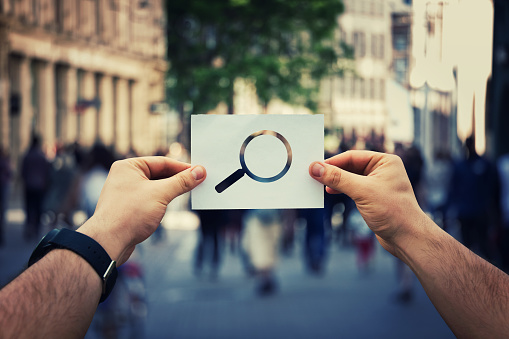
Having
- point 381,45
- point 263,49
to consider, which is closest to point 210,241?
point 263,49

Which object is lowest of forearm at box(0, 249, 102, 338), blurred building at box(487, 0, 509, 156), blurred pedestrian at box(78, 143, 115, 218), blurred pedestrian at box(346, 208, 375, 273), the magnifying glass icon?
blurred pedestrian at box(346, 208, 375, 273)

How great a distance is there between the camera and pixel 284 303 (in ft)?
27.9

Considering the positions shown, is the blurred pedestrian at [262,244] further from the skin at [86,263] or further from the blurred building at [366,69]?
the blurred building at [366,69]

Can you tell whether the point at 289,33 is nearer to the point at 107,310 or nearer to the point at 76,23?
the point at 76,23

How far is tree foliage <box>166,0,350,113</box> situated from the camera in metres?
23.3

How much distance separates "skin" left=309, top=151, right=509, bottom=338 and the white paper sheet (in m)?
0.05

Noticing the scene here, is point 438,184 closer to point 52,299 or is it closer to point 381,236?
point 381,236

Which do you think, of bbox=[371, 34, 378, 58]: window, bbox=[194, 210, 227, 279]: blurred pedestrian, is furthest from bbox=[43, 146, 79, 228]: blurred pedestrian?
bbox=[371, 34, 378, 58]: window

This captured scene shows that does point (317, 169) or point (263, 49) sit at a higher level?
point (263, 49)

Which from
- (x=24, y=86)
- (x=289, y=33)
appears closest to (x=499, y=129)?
(x=289, y=33)

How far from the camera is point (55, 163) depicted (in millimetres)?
14773

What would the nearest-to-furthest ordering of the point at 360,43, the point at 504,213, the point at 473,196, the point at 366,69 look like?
the point at 504,213
the point at 473,196
the point at 360,43
the point at 366,69

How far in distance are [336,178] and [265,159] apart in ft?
0.61

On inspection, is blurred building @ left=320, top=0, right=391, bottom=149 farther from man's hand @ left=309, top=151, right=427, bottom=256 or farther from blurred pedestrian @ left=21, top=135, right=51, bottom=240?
man's hand @ left=309, top=151, right=427, bottom=256
